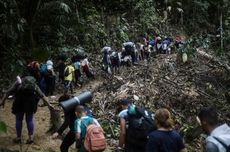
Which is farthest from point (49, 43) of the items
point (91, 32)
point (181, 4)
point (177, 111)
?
point (181, 4)

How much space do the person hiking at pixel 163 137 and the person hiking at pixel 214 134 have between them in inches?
23.8

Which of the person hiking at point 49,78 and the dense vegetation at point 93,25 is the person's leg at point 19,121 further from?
the person hiking at point 49,78

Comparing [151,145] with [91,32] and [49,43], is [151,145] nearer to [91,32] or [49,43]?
[49,43]

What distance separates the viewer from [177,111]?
41.7ft

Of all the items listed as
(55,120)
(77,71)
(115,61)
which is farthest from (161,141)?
(115,61)

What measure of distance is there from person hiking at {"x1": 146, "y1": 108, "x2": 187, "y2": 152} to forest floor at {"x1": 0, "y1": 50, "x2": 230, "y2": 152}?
435 cm

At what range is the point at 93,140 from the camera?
19.9 feet

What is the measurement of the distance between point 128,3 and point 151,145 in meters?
24.7

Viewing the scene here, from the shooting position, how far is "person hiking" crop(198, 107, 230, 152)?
4.16 meters

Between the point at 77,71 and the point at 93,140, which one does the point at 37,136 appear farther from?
the point at 77,71

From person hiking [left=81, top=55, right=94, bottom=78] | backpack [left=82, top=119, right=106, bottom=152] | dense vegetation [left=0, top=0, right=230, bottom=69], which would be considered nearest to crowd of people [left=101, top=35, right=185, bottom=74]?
person hiking [left=81, top=55, right=94, bottom=78]

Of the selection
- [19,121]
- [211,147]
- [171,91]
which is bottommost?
[171,91]

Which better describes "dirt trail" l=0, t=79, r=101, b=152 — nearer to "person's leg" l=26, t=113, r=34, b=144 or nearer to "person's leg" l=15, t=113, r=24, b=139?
"person's leg" l=26, t=113, r=34, b=144

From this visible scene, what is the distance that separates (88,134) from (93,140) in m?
0.11
